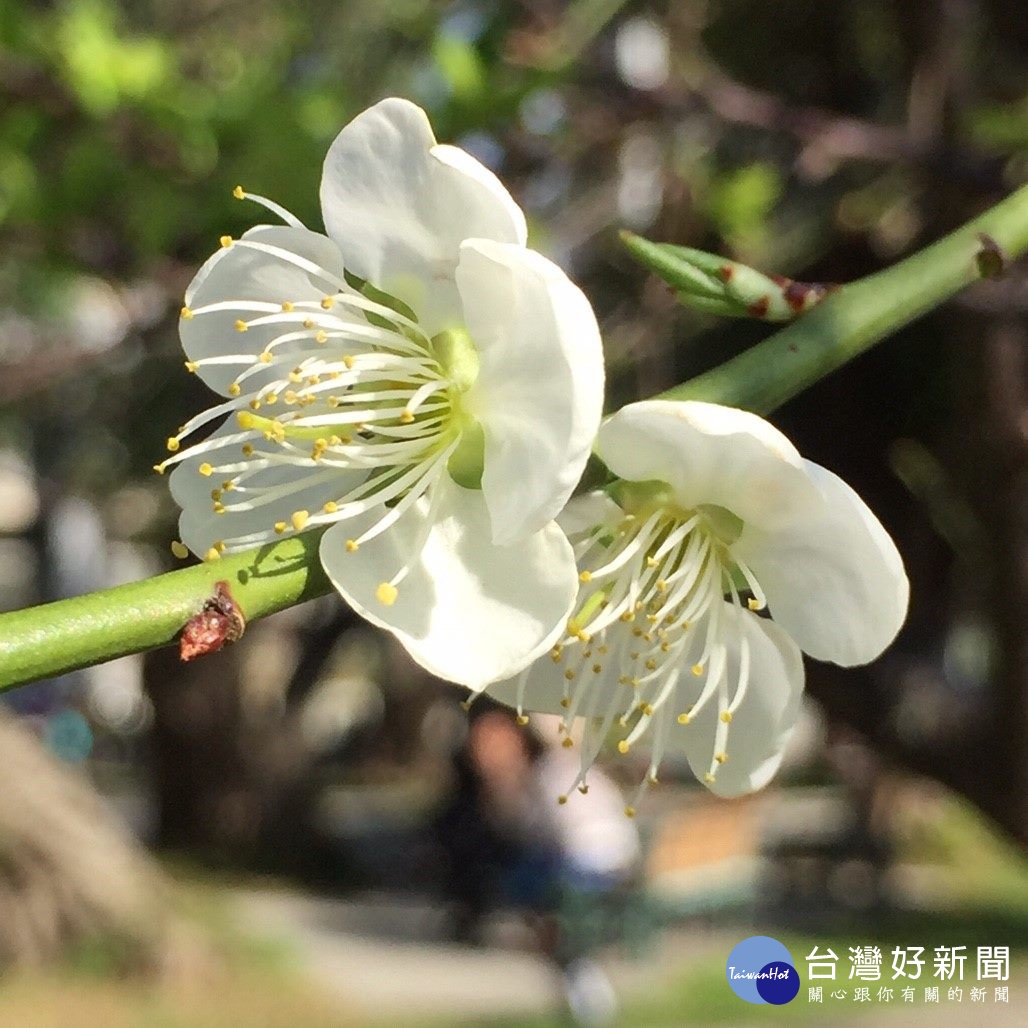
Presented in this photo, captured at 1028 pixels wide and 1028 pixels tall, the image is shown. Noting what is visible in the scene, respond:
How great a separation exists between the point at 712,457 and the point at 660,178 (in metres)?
1.98

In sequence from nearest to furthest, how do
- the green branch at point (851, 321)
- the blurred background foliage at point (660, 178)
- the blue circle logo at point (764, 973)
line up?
the green branch at point (851, 321)
the blurred background foliage at point (660, 178)
the blue circle logo at point (764, 973)

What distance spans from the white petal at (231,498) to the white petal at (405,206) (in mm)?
105

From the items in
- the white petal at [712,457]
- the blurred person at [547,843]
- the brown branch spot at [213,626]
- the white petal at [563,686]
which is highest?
the blurred person at [547,843]

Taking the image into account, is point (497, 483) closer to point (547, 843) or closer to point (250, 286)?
point (250, 286)

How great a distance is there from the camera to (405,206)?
0.72 meters

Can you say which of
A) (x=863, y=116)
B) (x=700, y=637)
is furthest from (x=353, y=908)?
(x=700, y=637)

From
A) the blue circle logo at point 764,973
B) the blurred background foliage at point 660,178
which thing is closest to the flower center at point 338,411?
the blurred background foliage at point 660,178

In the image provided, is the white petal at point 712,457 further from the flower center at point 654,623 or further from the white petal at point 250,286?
the white petal at point 250,286

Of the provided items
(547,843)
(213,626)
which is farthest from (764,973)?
(213,626)

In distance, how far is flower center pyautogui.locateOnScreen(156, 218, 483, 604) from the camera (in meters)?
0.71

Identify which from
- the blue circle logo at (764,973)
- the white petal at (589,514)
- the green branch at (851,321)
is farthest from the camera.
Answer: the blue circle logo at (764,973)

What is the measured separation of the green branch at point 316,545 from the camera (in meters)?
0.51

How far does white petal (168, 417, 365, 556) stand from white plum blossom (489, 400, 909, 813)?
0.42 ft

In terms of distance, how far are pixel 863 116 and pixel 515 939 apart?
3.47 meters
